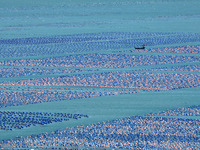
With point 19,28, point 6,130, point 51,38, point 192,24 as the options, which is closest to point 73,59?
point 51,38

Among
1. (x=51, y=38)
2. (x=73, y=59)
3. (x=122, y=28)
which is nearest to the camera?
(x=73, y=59)

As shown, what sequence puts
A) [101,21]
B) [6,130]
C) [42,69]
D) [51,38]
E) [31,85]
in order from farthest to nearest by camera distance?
[101,21]
[51,38]
[42,69]
[31,85]
[6,130]

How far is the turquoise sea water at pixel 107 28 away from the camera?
548 inches

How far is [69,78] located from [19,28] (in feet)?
47.3

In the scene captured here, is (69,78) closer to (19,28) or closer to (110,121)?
(110,121)

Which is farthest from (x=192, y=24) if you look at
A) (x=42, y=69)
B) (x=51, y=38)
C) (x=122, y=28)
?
(x=42, y=69)

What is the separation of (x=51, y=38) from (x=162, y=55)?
25.2 feet

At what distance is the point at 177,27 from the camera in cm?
3038

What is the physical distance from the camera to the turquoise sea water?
45.6ft

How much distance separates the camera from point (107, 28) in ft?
99.6

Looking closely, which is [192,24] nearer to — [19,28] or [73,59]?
[19,28]

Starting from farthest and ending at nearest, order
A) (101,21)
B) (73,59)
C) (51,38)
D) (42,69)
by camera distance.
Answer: (101,21), (51,38), (73,59), (42,69)

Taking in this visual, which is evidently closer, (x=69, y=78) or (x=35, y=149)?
(x=35, y=149)

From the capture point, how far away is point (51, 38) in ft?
87.0
